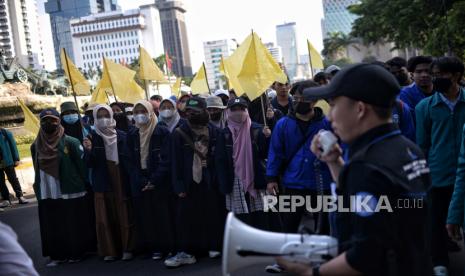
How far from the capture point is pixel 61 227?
5824mm

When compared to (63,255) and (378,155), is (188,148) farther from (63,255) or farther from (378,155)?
(378,155)

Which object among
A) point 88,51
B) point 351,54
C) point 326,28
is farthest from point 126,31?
point 351,54

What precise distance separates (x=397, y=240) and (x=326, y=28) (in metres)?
144

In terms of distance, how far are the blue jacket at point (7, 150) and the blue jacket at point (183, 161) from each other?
17.5 feet

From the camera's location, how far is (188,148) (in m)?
5.13

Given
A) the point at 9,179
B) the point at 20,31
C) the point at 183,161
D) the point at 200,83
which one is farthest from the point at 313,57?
the point at 20,31

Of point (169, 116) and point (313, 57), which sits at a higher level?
point (313, 57)

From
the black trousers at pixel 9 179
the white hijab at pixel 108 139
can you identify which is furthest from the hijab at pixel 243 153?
the black trousers at pixel 9 179

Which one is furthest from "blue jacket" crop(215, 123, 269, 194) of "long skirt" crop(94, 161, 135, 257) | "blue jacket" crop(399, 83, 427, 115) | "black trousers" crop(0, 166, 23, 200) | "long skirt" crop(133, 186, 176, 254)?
"black trousers" crop(0, 166, 23, 200)

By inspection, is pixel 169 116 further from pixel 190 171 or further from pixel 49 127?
pixel 49 127

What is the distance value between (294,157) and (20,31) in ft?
292

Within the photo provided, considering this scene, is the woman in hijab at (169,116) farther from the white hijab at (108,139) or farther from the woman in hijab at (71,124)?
the woman in hijab at (71,124)

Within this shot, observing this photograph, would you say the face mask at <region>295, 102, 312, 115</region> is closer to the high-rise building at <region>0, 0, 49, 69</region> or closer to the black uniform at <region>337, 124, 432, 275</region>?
the black uniform at <region>337, 124, 432, 275</region>

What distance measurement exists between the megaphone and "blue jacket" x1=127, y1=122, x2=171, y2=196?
11.8 ft
